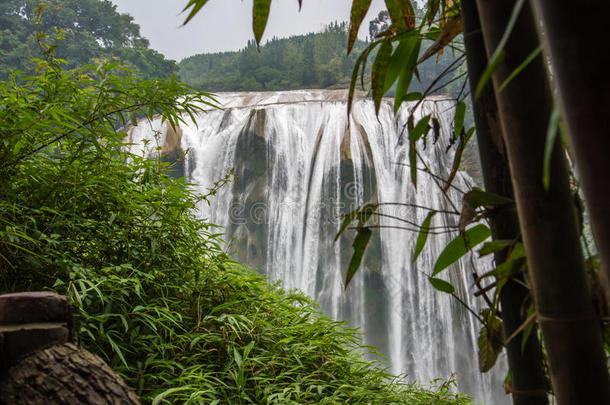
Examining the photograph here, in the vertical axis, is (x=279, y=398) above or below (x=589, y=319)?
below

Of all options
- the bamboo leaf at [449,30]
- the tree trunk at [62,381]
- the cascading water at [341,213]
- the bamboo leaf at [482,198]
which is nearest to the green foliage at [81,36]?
the cascading water at [341,213]

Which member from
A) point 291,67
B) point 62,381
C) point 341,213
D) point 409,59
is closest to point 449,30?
point 409,59

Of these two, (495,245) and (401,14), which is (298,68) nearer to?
(401,14)

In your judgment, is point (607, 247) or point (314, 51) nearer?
point (607, 247)

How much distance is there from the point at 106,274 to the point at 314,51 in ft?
33.5

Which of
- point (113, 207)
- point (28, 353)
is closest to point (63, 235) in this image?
point (113, 207)

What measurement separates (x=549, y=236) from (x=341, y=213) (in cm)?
537

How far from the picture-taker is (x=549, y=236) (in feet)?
0.85

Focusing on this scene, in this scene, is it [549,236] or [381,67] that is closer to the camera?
[549,236]

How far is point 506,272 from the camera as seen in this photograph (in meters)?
0.33

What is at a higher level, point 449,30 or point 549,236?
point 449,30

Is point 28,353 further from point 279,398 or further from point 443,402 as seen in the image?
point 443,402

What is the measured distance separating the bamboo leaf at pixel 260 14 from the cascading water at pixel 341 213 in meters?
4.39

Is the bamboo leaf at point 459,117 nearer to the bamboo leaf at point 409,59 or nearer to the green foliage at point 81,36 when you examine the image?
the bamboo leaf at point 409,59
